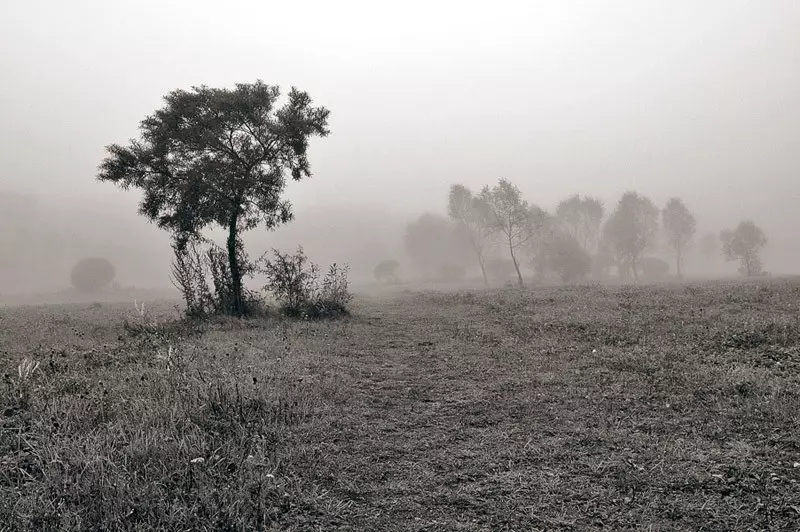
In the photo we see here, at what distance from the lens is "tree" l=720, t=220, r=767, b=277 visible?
235 ft

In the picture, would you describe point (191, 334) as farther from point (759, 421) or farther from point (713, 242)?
point (713, 242)

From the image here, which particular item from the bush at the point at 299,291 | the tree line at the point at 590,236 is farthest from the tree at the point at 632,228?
the bush at the point at 299,291

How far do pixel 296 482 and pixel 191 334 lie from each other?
38.8 feet

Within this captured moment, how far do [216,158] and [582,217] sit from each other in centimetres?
6958

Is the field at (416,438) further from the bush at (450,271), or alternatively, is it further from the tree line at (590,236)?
the bush at (450,271)

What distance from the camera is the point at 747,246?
2820 inches

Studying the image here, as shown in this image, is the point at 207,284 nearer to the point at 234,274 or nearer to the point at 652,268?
the point at 234,274

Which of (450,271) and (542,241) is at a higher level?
(542,241)

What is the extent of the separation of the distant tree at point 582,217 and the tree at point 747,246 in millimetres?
21902

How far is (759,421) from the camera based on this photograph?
6.26m

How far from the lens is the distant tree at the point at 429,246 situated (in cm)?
9081

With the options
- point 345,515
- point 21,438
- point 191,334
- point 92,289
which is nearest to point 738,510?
point 345,515

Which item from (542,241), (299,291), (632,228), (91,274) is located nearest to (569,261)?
(542,241)

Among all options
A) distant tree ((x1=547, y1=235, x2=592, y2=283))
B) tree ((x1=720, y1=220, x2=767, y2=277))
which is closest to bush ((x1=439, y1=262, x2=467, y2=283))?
distant tree ((x1=547, y1=235, x2=592, y2=283))
